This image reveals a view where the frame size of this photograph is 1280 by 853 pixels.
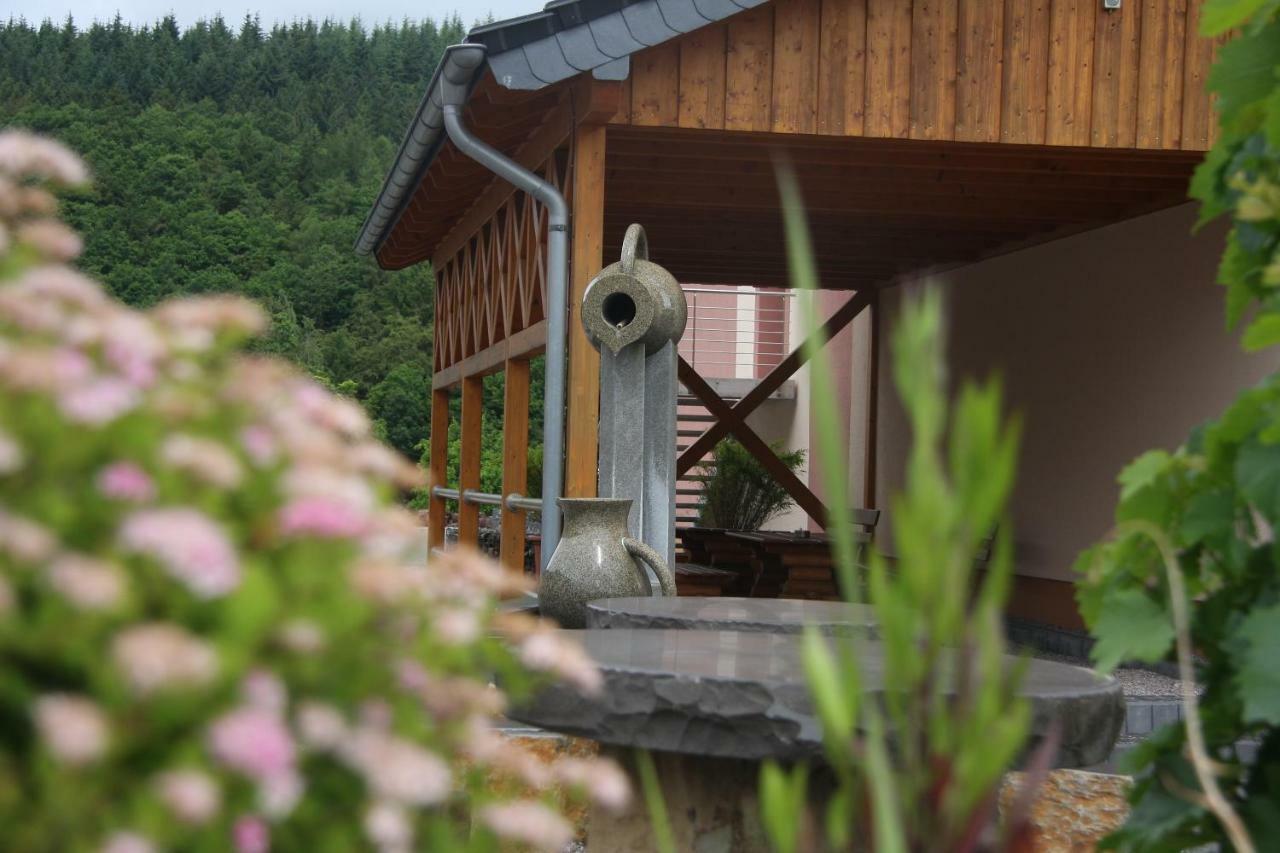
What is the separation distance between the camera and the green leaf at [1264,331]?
1.69 meters

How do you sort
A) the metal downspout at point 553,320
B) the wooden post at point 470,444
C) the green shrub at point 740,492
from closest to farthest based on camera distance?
the metal downspout at point 553,320 < the wooden post at point 470,444 < the green shrub at point 740,492

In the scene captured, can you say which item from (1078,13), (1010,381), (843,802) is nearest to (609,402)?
(1078,13)

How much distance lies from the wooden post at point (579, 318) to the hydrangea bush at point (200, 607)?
5.80m

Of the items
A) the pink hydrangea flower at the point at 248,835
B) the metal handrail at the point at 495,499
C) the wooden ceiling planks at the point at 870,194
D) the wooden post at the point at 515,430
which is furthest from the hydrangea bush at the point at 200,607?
the wooden post at the point at 515,430

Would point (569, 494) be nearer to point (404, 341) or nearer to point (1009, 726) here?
point (1009, 726)

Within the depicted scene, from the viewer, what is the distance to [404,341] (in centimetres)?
3688

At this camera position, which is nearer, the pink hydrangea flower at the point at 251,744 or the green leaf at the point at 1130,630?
the pink hydrangea flower at the point at 251,744

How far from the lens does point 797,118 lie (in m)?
7.00

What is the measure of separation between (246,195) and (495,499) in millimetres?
29061

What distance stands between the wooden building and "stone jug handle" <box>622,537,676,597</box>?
1.44 metres

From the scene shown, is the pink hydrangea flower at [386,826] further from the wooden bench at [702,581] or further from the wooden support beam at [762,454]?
the wooden support beam at [762,454]

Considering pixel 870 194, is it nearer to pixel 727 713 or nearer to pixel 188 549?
pixel 727 713

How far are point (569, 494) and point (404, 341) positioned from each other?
30.4 m

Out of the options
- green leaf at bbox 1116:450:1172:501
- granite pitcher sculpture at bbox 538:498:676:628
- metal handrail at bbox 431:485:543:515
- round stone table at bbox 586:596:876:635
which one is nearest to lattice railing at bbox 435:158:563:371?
metal handrail at bbox 431:485:543:515
